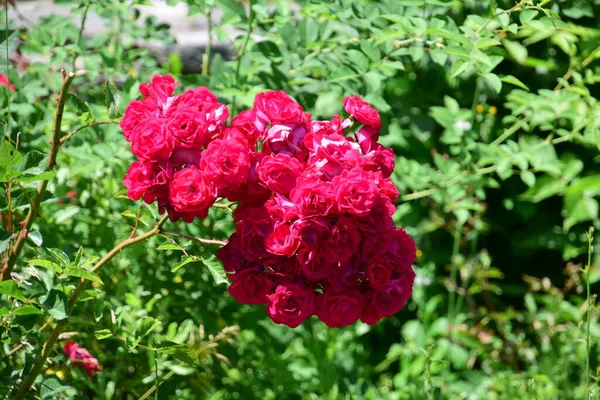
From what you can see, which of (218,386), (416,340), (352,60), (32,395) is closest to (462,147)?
(352,60)

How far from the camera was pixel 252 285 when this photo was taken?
5.02ft

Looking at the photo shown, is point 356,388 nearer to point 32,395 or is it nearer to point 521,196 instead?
point 521,196

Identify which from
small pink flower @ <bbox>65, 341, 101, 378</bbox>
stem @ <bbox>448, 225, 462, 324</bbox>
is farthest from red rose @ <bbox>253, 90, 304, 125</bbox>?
stem @ <bbox>448, 225, 462, 324</bbox>

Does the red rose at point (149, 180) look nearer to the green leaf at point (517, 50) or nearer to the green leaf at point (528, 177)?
the green leaf at point (528, 177)

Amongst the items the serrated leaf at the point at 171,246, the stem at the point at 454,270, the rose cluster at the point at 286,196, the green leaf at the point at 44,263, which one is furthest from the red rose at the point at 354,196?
the stem at the point at 454,270

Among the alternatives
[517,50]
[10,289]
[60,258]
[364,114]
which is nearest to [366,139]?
[364,114]

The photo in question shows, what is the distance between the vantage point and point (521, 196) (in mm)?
3072

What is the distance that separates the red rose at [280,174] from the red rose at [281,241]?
0.07m

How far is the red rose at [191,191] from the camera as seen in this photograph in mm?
1458

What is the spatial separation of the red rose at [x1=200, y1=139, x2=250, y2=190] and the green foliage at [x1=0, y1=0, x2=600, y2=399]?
158 mm

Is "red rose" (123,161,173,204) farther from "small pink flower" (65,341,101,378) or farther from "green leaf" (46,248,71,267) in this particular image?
"small pink flower" (65,341,101,378)

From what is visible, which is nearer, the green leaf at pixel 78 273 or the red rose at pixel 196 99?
the green leaf at pixel 78 273

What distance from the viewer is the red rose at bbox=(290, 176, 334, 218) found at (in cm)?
144

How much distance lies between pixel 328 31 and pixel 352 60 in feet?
0.67
